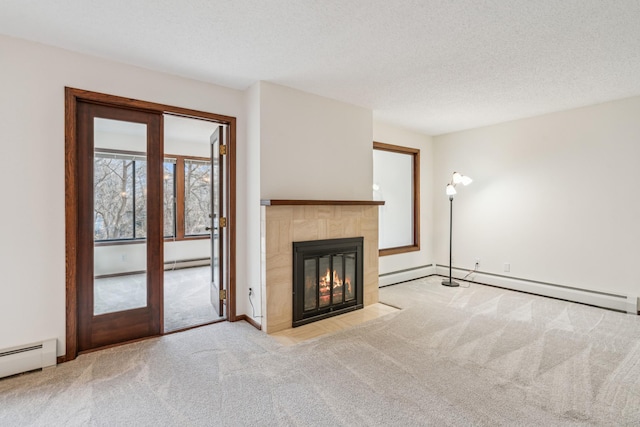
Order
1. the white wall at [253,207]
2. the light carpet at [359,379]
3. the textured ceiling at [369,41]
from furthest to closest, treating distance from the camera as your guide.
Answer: the white wall at [253,207] → the textured ceiling at [369,41] → the light carpet at [359,379]

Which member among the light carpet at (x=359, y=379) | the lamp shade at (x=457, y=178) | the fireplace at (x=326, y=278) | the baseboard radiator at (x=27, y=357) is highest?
the lamp shade at (x=457, y=178)

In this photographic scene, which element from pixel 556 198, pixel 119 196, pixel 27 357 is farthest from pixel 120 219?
pixel 556 198

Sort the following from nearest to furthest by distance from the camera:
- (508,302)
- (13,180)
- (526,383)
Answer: (526,383), (13,180), (508,302)

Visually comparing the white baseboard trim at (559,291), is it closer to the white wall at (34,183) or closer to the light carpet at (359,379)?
the light carpet at (359,379)

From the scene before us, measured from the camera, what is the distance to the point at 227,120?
337 centimetres

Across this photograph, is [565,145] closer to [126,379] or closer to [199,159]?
[126,379]

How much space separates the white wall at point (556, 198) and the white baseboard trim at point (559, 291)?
68 millimetres

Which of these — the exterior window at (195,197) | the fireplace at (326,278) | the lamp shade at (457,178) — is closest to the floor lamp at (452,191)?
the lamp shade at (457,178)

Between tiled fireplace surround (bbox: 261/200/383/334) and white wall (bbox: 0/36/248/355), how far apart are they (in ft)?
5.44

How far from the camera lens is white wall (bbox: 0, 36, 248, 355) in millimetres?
2348

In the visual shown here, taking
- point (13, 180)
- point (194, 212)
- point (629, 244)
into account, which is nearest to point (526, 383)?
point (629, 244)

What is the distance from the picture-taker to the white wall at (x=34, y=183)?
7.70ft

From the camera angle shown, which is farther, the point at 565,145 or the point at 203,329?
the point at 565,145

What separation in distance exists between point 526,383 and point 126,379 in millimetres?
2862
